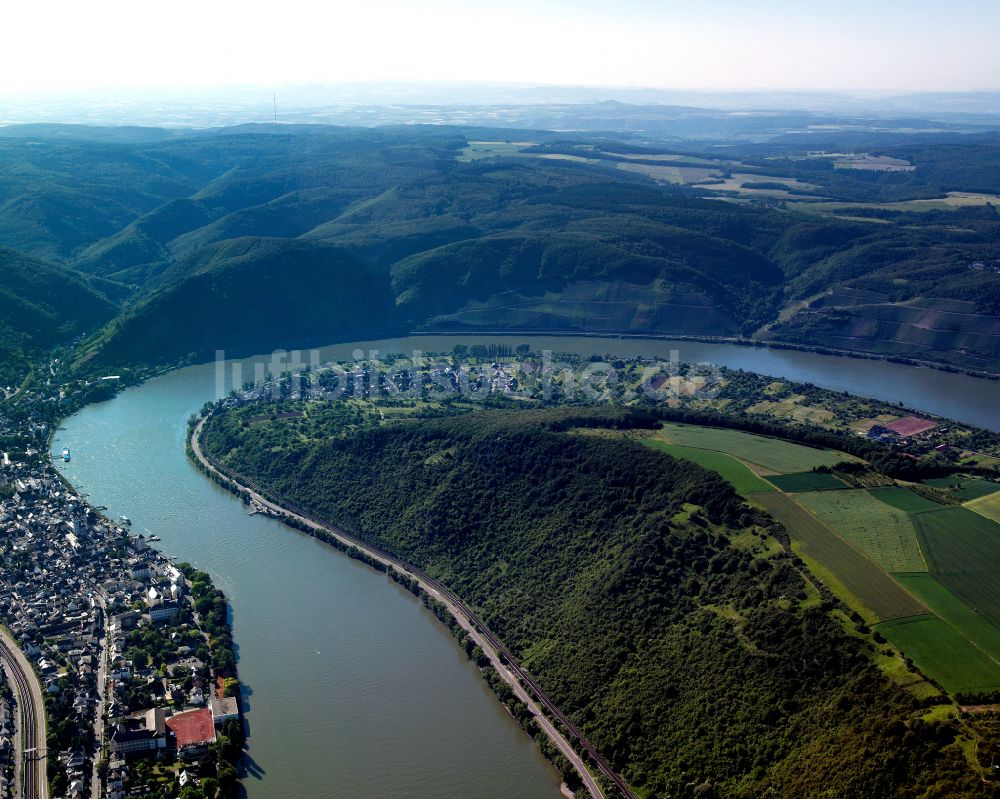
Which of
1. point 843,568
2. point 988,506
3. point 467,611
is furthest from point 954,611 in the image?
point 467,611

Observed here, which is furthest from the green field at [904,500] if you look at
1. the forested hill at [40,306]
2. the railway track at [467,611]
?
the forested hill at [40,306]

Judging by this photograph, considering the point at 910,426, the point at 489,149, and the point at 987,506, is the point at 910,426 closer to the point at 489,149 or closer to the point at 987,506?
the point at 987,506

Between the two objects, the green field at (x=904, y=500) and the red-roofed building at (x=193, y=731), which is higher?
the green field at (x=904, y=500)

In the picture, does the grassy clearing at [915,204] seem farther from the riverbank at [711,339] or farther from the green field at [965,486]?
the green field at [965,486]

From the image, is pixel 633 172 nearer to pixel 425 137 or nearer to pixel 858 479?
pixel 425 137

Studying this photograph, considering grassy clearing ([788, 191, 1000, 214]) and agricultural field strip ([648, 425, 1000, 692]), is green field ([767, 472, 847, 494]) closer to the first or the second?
agricultural field strip ([648, 425, 1000, 692])

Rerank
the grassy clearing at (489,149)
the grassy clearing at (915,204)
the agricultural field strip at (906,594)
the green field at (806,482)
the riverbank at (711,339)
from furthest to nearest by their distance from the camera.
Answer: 1. the grassy clearing at (489,149)
2. the grassy clearing at (915,204)
3. the riverbank at (711,339)
4. the green field at (806,482)
5. the agricultural field strip at (906,594)

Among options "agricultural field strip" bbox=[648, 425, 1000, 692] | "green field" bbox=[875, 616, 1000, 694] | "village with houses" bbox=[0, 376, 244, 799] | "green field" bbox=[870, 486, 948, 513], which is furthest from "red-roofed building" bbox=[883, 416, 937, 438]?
"village with houses" bbox=[0, 376, 244, 799]

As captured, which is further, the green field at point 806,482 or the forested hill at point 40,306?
the forested hill at point 40,306
